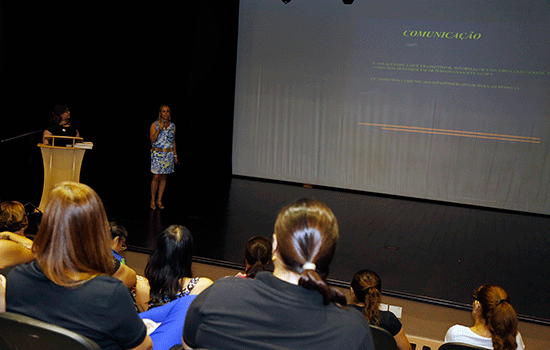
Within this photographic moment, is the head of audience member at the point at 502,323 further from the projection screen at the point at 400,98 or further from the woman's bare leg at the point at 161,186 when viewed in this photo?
the projection screen at the point at 400,98

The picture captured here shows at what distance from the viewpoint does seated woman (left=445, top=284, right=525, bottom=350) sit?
1.99 meters

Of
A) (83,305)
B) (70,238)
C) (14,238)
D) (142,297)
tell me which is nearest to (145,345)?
(83,305)

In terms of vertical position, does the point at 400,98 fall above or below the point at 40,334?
above

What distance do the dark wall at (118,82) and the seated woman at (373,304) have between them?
4557 millimetres

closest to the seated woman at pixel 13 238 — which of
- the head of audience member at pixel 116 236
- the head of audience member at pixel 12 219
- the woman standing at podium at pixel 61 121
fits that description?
the head of audience member at pixel 12 219

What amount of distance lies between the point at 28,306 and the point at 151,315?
0.44 m

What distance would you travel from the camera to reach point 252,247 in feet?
8.36

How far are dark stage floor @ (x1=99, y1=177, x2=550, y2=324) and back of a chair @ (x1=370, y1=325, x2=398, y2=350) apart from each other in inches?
66.3

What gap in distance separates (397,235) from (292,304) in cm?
452

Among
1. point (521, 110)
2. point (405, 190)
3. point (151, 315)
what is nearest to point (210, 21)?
point (405, 190)

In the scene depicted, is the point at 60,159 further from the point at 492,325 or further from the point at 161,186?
the point at 492,325

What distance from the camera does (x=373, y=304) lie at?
238 centimetres

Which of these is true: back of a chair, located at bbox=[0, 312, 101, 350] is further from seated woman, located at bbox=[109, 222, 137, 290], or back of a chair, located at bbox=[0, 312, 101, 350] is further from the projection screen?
the projection screen

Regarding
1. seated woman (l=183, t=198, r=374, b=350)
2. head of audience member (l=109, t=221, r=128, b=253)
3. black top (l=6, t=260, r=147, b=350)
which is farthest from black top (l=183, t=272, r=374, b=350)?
head of audience member (l=109, t=221, r=128, b=253)
